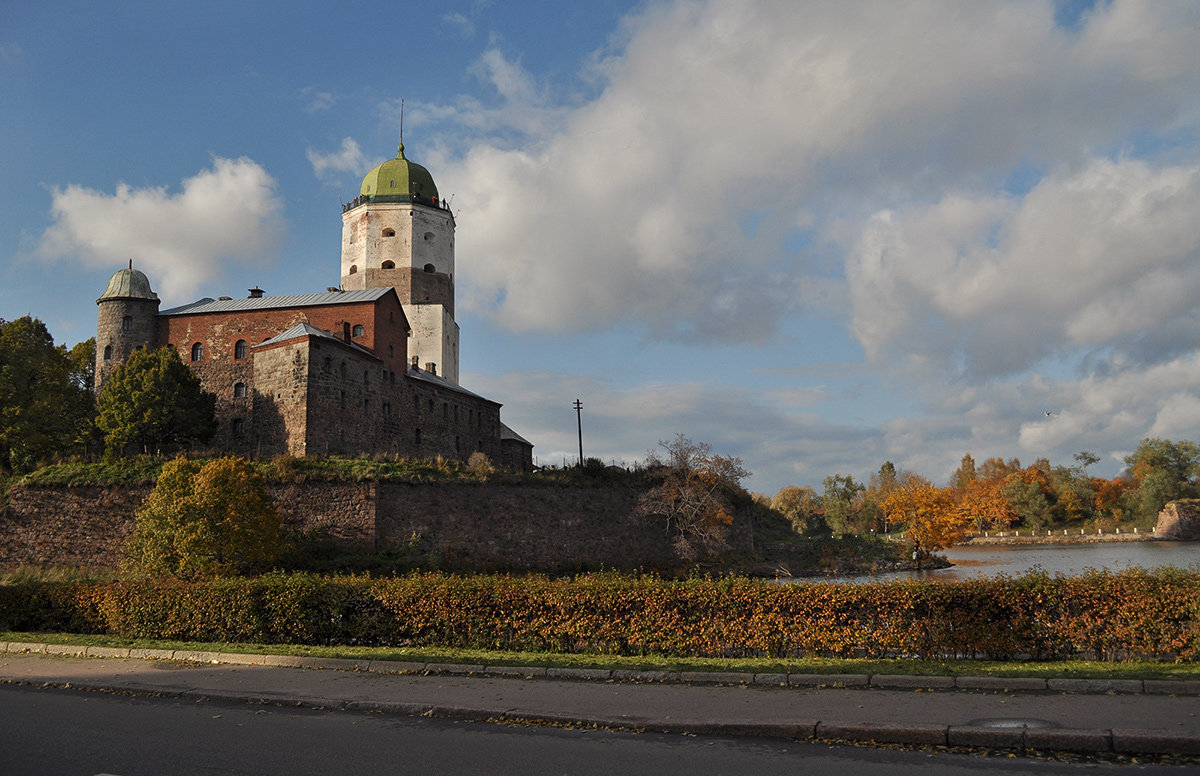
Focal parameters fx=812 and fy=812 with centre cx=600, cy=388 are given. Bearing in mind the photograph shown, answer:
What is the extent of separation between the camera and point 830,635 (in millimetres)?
11953

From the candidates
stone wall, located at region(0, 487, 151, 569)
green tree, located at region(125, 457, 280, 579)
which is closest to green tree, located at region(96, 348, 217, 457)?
stone wall, located at region(0, 487, 151, 569)

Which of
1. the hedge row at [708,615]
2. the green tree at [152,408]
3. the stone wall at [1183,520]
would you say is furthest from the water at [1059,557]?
the green tree at [152,408]

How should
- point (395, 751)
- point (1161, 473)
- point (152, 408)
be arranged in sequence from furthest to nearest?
point (1161, 473), point (152, 408), point (395, 751)

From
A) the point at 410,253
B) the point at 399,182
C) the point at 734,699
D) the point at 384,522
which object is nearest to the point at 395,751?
the point at 734,699

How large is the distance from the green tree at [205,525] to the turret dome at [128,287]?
22.2 meters

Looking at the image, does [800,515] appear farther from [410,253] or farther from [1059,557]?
[410,253]

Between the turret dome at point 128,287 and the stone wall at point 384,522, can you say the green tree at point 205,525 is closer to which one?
the stone wall at point 384,522

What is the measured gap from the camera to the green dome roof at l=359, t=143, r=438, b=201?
61.0 m

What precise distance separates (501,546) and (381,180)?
35989 millimetres

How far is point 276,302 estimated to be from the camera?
47938mm

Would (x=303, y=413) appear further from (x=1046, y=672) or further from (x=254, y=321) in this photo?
(x=1046, y=672)

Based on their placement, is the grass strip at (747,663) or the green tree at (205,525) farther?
the green tree at (205,525)

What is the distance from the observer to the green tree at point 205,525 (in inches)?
1083

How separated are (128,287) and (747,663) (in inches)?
1860
